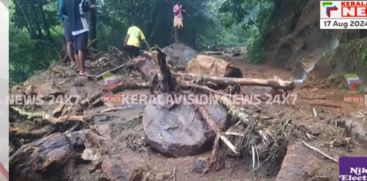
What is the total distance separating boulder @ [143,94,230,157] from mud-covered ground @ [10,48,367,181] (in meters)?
0.04

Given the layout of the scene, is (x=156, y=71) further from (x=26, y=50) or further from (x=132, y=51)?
(x=26, y=50)

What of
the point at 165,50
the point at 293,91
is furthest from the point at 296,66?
the point at 165,50

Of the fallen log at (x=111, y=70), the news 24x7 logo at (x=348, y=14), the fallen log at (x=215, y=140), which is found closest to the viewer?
the news 24x7 logo at (x=348, y=14)

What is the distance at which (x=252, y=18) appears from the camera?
302 centimetres

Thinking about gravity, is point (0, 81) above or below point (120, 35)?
below

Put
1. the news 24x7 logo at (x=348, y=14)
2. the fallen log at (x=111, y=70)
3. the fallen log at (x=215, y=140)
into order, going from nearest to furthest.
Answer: the news 24x7 logo at (x=348, y=14) < the fallen log at (x=215, y=140) < the fallen log at (x=111, y=70)

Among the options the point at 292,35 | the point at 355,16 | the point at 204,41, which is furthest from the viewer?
the point at 292,35

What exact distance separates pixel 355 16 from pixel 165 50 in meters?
1.01

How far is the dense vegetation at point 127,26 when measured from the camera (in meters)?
2.85

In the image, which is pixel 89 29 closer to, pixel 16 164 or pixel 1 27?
pixel 1 27

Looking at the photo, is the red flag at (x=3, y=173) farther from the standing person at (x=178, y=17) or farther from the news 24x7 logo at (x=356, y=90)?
the news 24x7 logo at (x=356, y=90)

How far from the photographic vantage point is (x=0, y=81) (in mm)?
2746

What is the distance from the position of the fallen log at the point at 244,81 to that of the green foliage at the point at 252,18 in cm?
16

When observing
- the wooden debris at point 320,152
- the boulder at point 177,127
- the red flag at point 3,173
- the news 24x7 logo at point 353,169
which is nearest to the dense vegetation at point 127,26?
the boulder at point 177,127
